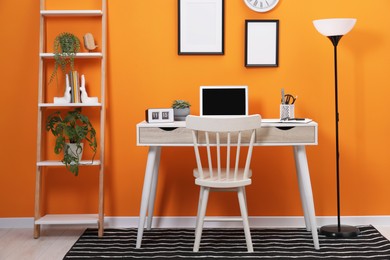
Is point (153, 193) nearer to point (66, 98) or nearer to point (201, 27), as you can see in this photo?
point (66, 98)

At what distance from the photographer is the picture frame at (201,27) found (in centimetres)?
459

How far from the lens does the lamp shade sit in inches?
167

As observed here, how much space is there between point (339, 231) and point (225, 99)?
1.14 meters

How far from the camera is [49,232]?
4.55m

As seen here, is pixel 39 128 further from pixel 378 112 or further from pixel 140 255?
pixel 378 112

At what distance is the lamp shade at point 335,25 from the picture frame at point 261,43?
392mm

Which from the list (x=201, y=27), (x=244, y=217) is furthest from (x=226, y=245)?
A: (x=201, y=27)

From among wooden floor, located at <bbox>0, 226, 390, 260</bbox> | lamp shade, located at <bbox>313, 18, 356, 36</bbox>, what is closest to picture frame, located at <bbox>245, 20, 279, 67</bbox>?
lamp shade, located at <bbox>313, 18, 356, 36</bbox>

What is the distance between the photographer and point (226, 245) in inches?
162

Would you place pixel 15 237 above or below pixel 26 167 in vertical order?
below

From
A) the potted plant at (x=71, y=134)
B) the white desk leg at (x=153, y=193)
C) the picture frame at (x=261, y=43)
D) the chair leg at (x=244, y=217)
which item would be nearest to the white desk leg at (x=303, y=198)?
the chair leg at (x=244, y=217)

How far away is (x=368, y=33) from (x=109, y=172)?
2.04 meters

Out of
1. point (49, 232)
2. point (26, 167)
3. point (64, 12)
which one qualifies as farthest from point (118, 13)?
point (49, 232)

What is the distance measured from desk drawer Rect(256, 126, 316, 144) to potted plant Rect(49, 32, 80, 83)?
1.36 metres
